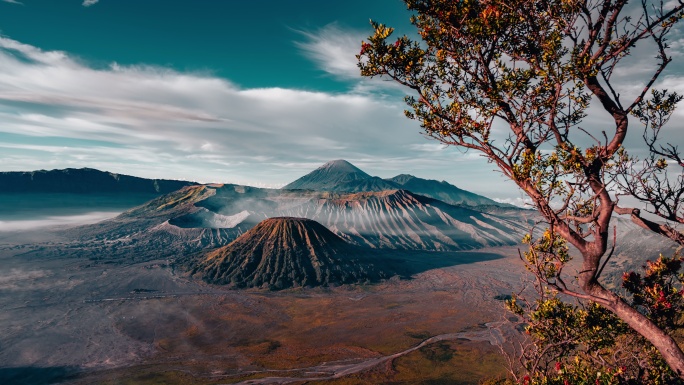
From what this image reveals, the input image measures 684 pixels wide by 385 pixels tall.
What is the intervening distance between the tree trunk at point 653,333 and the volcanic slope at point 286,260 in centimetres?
9869

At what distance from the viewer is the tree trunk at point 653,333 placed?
605cm

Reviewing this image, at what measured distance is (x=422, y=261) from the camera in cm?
13600

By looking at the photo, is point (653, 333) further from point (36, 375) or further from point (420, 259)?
point (420, 259)

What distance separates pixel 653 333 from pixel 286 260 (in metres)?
109

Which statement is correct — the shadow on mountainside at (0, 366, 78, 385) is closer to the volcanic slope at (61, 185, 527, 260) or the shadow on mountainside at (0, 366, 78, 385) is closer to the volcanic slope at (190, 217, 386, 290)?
the volcanic slope at (190, 217, 386, 290)

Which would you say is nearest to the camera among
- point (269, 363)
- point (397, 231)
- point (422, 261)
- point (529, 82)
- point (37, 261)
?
point (529, 82)

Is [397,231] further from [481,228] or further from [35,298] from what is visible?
[35,298]

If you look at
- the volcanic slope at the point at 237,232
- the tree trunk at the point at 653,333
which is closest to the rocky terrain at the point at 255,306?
the volcanic slope at the point at 237,232

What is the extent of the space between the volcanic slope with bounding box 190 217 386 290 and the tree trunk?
98686mm

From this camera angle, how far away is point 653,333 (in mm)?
6207

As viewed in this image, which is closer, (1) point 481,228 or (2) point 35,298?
(2) point 35,298

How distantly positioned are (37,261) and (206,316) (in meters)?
91.6

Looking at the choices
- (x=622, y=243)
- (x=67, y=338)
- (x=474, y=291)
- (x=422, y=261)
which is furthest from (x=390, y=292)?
(x=622, y=243)

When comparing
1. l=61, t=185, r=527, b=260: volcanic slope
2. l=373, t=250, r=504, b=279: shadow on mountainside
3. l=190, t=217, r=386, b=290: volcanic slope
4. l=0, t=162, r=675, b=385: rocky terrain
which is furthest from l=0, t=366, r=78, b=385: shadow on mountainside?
l=373, t=250, r=504, b=279: shadow on mountainside
